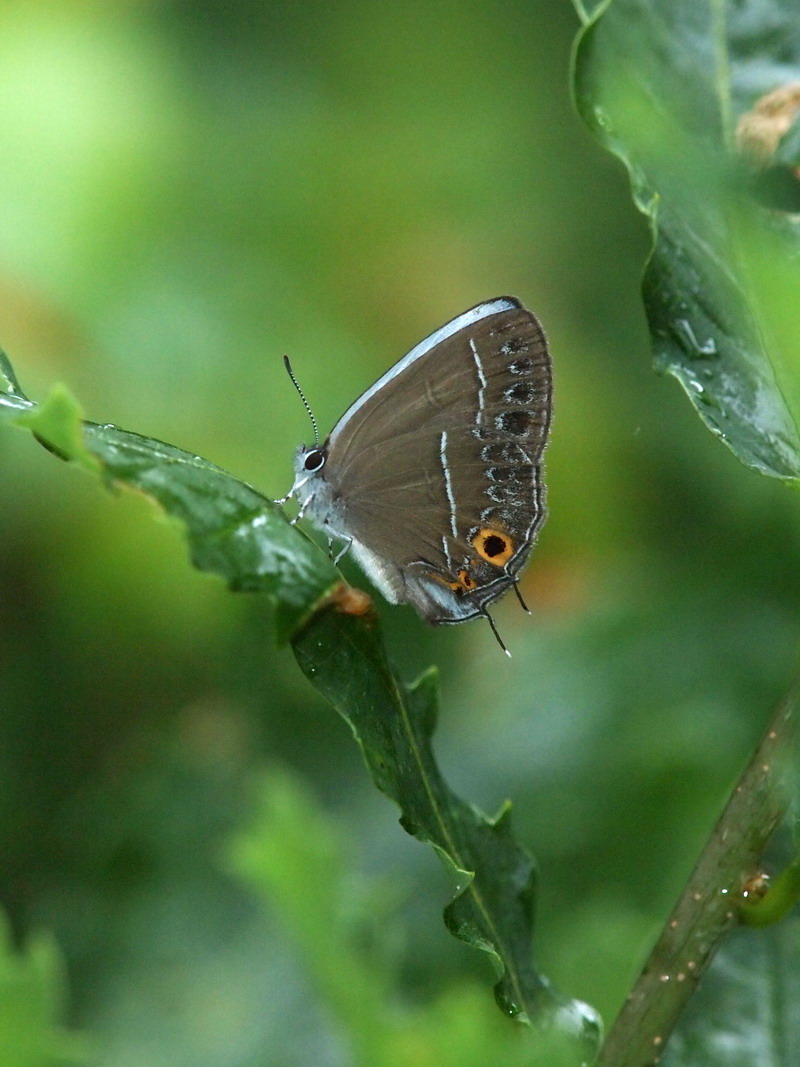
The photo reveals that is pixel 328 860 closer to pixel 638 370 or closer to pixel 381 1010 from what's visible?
pixel 381 1010

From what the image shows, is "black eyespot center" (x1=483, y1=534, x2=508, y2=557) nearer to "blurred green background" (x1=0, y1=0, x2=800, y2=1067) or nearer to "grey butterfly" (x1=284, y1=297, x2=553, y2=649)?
"grey butterfly" (x1=284, y1=297, x2=553, y2=649)

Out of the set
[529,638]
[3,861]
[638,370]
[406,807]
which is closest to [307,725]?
A: [529,638]

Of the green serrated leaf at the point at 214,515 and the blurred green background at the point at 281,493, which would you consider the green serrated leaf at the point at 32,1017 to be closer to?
the green serrated leaf at the point at 214,515

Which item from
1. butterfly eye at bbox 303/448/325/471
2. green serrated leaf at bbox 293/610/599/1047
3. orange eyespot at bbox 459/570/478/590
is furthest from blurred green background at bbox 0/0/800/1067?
green serrated leaf at bbox 293/610/599/1047

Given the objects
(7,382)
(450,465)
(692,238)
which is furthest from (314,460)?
(692,238)

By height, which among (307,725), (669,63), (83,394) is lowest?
(307,725)
